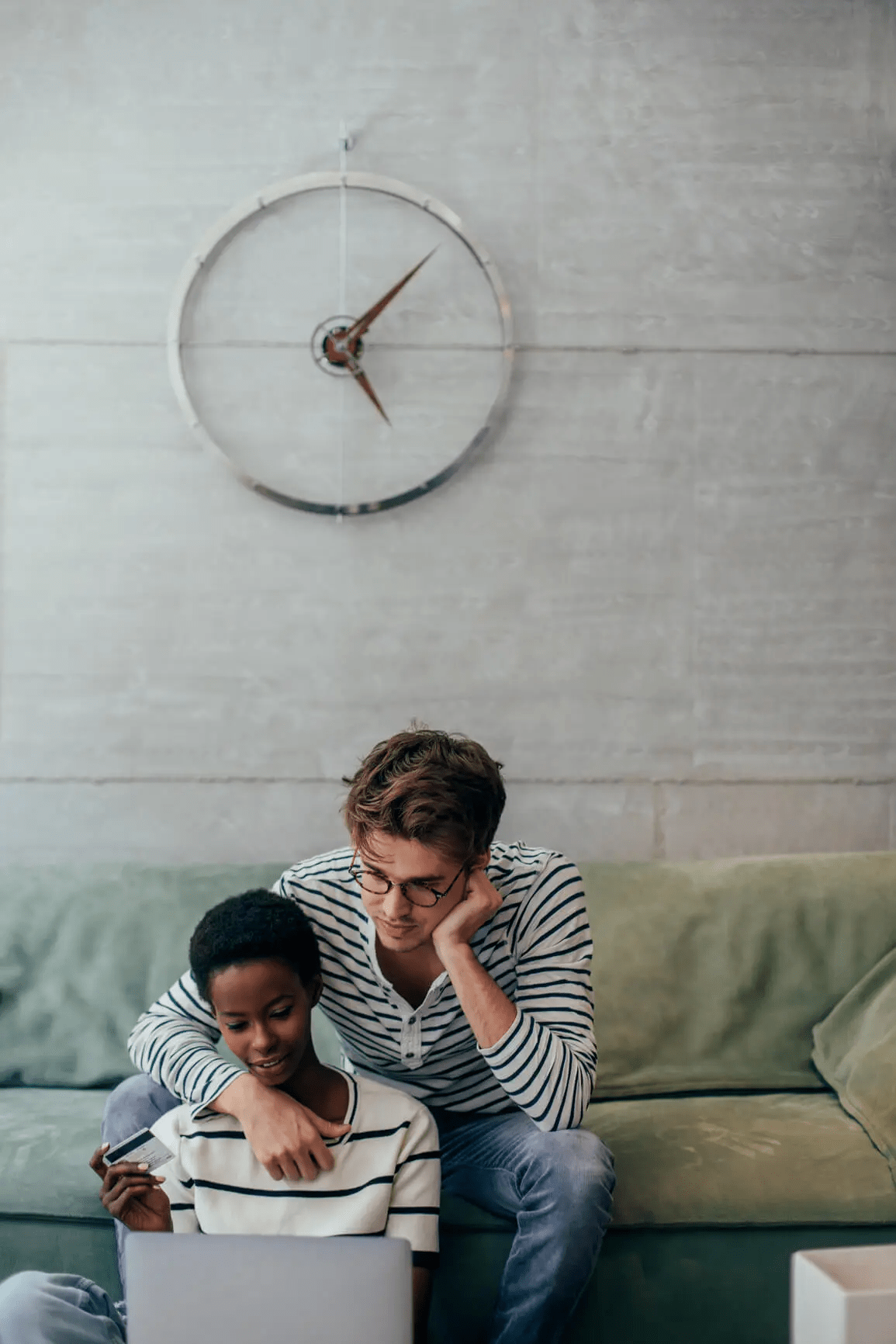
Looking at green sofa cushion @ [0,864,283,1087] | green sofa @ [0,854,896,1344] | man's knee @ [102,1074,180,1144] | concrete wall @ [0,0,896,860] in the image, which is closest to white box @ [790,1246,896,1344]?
green sofa @ [0,854,896,1344]

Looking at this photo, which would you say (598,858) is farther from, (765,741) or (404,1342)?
(404,1342)

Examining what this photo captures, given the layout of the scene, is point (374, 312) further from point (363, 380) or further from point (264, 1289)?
point (264, 1289)

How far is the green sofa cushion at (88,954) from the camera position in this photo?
2014 millimetres

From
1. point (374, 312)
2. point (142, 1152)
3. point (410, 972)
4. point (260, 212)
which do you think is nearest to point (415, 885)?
point (410, 972)

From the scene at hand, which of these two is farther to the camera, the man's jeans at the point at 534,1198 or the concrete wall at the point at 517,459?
the concrete wall at the point at 517,459

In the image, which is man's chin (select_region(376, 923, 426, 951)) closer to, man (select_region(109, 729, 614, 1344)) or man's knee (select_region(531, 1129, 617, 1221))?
man (select_region(109, 729, 614, 1344))

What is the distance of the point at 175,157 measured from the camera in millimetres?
2453

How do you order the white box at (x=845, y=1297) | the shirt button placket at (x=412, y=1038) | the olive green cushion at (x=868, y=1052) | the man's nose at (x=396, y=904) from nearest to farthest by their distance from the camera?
the white box at (x=845, y=1297), the man's nose at (x=396, y=904), the shirt button placket at (x=412, y=1038), the olive green cushion at (x=868, y=1052)

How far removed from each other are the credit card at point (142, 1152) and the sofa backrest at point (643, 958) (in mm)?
585

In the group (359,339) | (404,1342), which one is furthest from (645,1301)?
(359,339)

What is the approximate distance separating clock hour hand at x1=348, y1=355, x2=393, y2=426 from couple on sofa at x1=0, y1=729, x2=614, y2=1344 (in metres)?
1.10

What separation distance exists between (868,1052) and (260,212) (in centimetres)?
186

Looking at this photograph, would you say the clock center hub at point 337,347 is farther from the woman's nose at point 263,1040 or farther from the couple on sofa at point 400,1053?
the woman's nose at point 263,1040

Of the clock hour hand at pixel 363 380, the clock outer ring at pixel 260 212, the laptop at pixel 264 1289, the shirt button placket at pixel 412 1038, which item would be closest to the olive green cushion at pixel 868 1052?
the shirt button placket at pixel 412 1038
